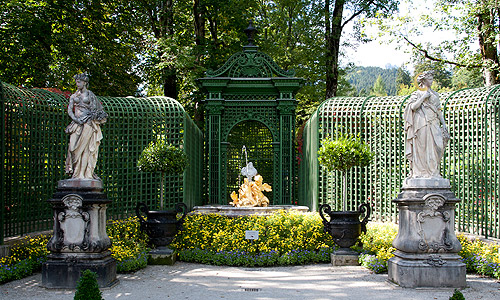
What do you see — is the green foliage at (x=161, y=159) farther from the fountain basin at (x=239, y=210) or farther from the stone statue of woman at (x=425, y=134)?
the stone statue of woman at (x=425, y=134)

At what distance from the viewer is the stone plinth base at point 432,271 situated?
6.59m

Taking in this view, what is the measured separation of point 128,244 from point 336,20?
13373mm

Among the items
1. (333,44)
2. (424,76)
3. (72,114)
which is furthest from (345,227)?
(333,44)

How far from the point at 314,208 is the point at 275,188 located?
8.01 feet

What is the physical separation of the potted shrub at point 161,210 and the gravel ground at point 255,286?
69 centimetres

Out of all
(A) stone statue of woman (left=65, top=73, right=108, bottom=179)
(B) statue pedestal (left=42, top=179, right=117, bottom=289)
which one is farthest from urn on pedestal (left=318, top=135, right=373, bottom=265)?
(A) stone statue of woman (left=65, top=73, right=108, bottom=179)

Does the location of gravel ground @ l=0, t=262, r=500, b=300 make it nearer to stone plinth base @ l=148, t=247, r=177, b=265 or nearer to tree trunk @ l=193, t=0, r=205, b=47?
stone plinth base @ l=148, t=247, r=177, b=265

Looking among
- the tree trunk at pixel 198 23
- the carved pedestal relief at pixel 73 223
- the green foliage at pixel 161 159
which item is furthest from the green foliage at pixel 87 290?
the tree trunk at pixel 198 23

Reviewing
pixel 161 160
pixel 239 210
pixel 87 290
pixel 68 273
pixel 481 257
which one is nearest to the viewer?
pixel 87 290

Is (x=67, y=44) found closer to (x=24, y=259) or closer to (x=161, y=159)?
(x=161, y=159)

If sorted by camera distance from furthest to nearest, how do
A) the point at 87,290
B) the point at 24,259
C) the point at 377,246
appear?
the point at 377,246 → the point at 24,259 → the point at 87,290

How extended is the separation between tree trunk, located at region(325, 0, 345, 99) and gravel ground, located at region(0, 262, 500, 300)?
11.4 metres

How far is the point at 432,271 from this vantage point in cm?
660

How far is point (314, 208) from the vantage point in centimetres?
1123
